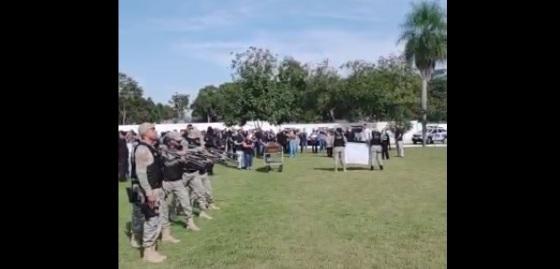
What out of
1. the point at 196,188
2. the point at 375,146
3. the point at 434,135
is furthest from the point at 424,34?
the point at 196,188

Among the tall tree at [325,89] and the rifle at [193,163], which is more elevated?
the tall tree at [325,89]

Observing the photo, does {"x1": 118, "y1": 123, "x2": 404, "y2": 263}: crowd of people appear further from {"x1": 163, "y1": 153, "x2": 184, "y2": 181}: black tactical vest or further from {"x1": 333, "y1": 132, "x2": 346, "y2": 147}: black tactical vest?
{"x1": 333, "y1": 132, "x2": 346, "y2": 147}: black tactical vest

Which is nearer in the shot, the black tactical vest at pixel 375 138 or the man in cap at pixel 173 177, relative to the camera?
the man in cap at pixel 173 177

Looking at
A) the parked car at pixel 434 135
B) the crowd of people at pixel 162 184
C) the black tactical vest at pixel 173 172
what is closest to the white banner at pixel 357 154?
the crowd of people at pixel 162 184

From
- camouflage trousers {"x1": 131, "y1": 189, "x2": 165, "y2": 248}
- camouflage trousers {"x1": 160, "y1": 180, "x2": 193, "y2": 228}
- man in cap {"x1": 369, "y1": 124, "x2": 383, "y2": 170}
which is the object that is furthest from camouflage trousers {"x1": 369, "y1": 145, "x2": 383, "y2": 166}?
camouflage trousers {"x1": 131, "y1": 189, "x2": 165, "y2": 248}

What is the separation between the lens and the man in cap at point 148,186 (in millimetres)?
6535

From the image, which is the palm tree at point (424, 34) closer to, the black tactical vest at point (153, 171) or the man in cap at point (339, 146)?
the man in cap at point (339, 146)

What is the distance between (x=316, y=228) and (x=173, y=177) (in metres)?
2.09

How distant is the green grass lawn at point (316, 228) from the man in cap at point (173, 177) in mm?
231

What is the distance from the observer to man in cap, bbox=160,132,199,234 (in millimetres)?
7832
